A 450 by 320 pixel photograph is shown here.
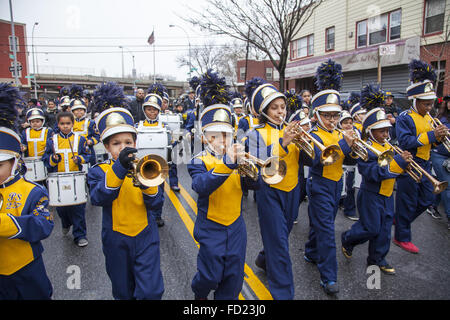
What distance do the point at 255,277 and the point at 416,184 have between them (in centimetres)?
282

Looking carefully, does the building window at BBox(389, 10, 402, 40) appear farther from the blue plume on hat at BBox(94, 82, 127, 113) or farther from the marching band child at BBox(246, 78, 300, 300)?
the blue plume on hat at BBox(94, 82, 127, 113)

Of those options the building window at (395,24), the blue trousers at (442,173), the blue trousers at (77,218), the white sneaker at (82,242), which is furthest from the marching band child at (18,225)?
the building window at (395,24)

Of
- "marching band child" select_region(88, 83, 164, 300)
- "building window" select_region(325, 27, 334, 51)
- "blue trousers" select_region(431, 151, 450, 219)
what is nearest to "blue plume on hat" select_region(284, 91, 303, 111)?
"blue trousers" select_region(431, 151, 450, 219)

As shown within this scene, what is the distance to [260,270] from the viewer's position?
4.08 metres

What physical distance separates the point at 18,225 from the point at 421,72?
18.9 feet

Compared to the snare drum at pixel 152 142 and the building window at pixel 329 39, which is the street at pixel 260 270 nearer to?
the snare drum at pixel 152 142

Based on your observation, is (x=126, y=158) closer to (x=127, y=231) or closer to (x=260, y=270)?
(x=127, y=231)

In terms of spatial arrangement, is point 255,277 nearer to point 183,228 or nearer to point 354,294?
point 354,294

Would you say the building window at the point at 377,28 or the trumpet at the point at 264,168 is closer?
the trumpet at the point at 264,168

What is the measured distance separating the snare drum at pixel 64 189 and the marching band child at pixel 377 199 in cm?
394

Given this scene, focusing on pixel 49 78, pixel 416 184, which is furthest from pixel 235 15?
pixel 49 78

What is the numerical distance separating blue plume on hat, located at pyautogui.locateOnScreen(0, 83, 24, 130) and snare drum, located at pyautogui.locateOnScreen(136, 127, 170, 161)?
121 inches

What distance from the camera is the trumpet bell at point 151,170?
2.38 meters

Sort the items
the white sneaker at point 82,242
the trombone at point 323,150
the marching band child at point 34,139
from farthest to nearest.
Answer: the marching band child at point 34,139 < the white sneaker at point 82,242 < the trombone at point 323,150
